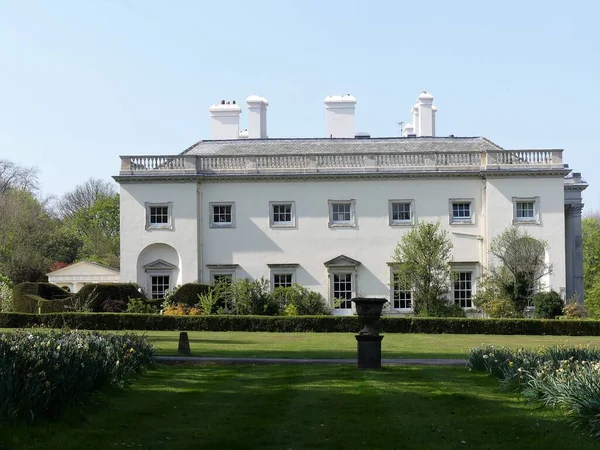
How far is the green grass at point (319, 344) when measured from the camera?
26.4 meters

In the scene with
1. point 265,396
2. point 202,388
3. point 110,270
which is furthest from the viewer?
point 110,270

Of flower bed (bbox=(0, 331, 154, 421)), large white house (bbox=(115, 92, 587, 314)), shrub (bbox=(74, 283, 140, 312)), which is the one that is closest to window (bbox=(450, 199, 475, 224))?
large white house (bbox=(115, 92, 587, 314))

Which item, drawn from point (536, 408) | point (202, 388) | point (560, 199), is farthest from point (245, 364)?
point (560, 199)

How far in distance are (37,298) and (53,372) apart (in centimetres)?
3365

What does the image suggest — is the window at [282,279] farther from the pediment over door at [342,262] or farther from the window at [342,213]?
the window at [342,213]

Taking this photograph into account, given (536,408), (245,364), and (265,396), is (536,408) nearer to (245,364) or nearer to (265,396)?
(265,396)

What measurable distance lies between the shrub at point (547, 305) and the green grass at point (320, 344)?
777 cm

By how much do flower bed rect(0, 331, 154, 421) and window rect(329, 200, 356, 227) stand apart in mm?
30468

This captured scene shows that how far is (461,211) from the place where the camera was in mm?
48531

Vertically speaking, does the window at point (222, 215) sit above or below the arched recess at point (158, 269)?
above

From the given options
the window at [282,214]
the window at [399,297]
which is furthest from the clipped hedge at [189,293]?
the window at [399,297]

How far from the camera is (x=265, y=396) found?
16.2m

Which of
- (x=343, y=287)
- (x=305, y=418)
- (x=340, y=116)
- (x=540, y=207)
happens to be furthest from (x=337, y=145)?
(x=305, y=418)

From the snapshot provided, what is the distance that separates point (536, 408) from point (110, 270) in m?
49.7
